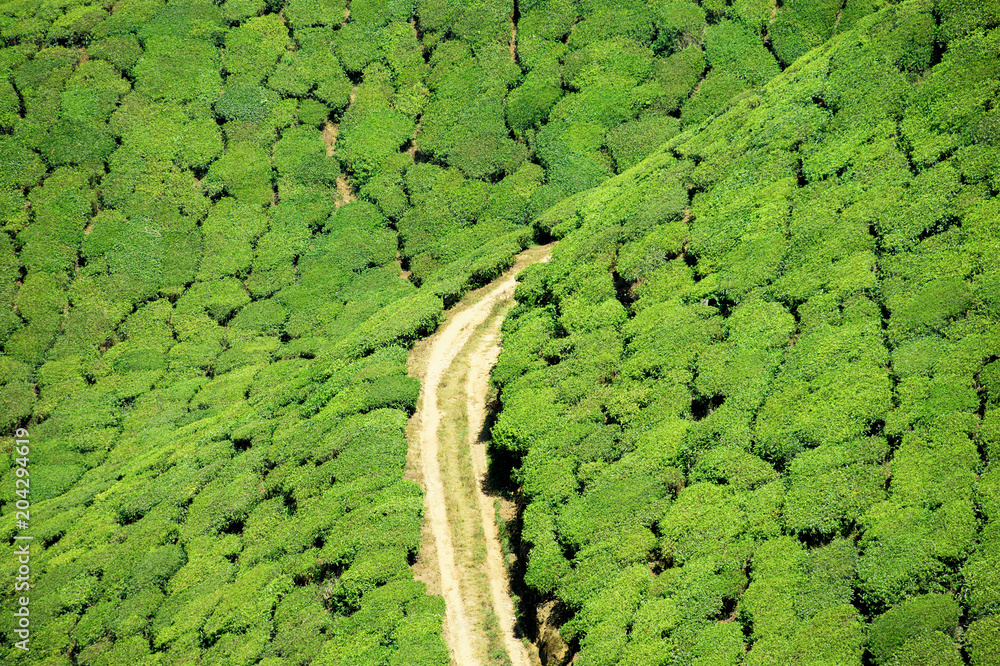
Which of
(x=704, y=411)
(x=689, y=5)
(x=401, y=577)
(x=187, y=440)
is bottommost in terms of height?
(x=401, y=577)

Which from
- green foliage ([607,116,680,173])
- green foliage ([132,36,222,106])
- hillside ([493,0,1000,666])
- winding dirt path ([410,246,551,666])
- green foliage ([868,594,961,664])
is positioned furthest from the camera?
green foliage ([132,36,222,106])

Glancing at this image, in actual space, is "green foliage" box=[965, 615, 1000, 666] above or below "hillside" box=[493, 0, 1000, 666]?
below

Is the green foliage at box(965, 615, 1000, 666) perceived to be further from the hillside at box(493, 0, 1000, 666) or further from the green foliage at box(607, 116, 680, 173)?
the green foliage at box(607, 116, 680, 173)

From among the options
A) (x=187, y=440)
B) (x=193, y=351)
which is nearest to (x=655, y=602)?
(x=187, y=440)

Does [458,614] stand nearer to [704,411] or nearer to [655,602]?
[655,602]

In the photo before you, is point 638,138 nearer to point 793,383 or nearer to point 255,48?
point 793,383

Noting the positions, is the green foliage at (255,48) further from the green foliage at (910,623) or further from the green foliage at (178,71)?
the green foliage at (910,623)

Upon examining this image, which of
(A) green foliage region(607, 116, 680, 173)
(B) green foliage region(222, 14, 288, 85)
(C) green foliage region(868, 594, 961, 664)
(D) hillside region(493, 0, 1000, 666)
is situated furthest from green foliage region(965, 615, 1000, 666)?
(B) green foliage region(222, 14, 288, 85)
